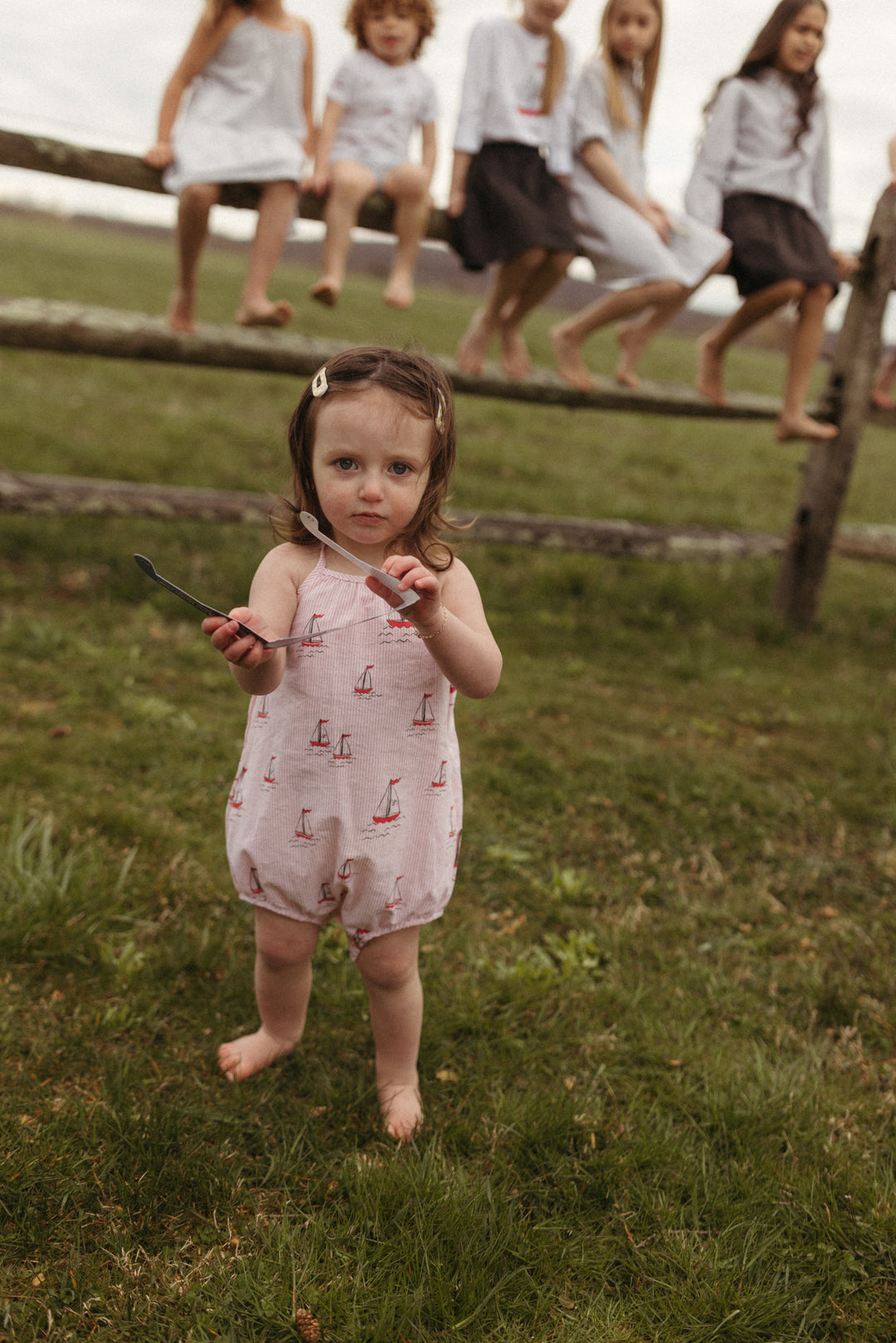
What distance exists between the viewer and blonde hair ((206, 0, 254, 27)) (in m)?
4.29

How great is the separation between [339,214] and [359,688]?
131 inches

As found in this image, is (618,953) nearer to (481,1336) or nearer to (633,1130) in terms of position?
(633,1130)

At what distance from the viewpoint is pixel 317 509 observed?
2.03 metres

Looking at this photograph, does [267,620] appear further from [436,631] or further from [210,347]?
[210,347]

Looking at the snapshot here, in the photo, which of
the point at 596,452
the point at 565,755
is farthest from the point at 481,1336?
the point at 596,452

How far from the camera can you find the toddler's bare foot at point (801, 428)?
555 cm

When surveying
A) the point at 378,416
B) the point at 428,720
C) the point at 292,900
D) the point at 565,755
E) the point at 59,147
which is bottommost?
the point at 565,755

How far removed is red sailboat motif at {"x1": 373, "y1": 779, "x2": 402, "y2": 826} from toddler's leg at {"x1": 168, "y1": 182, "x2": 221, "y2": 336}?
10.8 ft

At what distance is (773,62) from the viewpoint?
514 centimetres

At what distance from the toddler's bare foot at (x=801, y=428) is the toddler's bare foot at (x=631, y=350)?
858 millimetres

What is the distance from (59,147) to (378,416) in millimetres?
3136

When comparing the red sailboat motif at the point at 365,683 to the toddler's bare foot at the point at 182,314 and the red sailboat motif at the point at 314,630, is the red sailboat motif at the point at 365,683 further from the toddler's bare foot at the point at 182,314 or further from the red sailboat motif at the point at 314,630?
the toddler's bare foot at the point at 182,314

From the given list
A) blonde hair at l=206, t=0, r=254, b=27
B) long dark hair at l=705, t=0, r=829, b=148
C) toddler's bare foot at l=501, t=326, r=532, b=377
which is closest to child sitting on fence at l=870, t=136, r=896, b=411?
long dark hair at l=705, t=0, r=829, b=148

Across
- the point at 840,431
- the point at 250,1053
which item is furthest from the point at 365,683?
the point at 840,431
